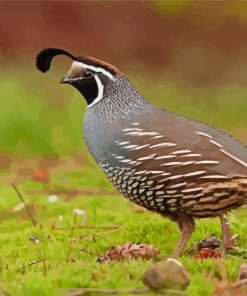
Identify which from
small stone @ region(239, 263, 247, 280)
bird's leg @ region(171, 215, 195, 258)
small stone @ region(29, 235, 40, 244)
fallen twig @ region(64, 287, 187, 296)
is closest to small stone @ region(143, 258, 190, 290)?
fallen twig @ region(64, 287, 187, 296)

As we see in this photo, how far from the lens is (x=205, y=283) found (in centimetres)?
517

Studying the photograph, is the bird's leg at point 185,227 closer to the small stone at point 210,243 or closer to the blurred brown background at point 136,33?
the small stone at point 210,243

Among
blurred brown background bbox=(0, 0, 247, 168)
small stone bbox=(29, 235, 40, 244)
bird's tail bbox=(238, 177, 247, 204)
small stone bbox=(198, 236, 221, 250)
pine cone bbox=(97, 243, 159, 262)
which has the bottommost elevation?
small stone bbox=(29, 235, 40, 244)

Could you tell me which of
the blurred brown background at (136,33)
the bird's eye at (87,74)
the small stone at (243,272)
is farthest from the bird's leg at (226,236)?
the blurred brown background at (136,33)

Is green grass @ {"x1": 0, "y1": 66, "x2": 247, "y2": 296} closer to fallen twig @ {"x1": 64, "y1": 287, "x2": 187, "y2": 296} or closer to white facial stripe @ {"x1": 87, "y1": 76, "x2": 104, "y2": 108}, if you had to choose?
fallen twig @ {"x1": 64, "y1": 287, "x2": 187, "y2": 296}

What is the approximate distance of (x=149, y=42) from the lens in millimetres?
20531

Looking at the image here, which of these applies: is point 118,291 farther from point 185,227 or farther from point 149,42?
point 149,42

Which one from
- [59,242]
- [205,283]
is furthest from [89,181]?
[205,283]

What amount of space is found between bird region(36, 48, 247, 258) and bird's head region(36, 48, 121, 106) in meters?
0.28

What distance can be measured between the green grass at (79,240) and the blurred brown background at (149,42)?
20.1 feet

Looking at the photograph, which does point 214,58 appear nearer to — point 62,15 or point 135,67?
point 135,67

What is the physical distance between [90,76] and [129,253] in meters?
1.23

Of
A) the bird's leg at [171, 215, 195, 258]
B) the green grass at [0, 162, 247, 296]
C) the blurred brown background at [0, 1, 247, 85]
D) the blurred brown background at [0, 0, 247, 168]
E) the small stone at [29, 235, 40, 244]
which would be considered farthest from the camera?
the blurred brown background at [0, 1, 247, 85]

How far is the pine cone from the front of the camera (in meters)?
6.05
